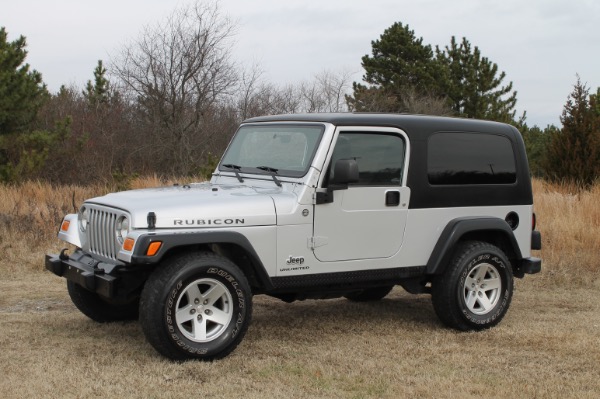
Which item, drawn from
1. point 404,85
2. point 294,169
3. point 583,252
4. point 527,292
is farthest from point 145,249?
point 404,85

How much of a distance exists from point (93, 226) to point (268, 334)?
1657mm

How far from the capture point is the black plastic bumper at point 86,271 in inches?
207

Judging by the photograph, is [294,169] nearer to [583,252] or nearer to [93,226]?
[93,226]

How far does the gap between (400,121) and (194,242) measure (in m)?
2.11

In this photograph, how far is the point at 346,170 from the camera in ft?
18.3

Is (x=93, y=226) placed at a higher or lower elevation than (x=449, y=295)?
higher

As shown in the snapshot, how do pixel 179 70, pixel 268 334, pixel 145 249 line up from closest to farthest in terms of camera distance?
pixel 145 249, pixel 268 334, pixel 179 70

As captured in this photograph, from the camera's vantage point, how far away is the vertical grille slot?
5.50 m

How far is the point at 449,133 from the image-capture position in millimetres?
6516

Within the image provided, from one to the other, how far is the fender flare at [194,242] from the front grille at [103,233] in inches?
19.4

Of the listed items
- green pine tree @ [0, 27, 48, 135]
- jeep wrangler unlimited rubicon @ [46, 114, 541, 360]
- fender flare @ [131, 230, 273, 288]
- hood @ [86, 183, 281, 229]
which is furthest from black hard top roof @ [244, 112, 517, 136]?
green pine tree @ [0, 27, 48, 135]

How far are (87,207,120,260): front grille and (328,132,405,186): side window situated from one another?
1705mm

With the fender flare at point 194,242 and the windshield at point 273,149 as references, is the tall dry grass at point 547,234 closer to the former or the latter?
the windshield at point 273,149

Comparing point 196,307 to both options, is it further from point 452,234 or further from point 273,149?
point 452,234
